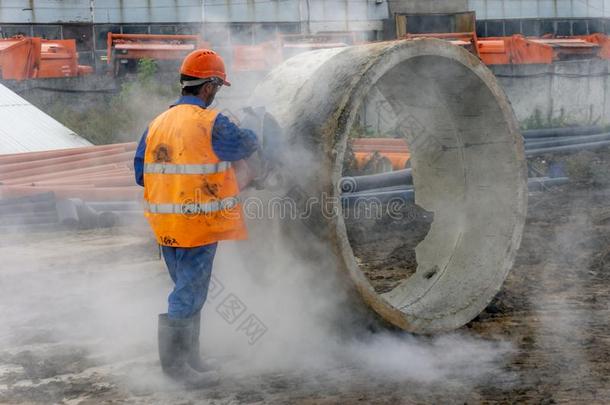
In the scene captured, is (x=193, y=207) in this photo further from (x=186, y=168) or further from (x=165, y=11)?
(x=165, y=11)

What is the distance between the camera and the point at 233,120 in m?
4.49

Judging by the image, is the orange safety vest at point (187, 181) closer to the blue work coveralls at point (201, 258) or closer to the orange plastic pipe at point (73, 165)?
the blue work coveralls at point (201, 258)

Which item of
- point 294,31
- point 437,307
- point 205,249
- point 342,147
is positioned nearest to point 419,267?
point 437,307

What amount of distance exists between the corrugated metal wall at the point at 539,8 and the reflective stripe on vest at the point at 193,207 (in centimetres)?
2322

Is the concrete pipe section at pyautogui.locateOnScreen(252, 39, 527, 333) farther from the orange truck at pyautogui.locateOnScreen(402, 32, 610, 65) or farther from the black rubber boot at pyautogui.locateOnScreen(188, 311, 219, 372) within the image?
the orange truck at pyautogui.locateOnScreen(402, 32, 610, 65)

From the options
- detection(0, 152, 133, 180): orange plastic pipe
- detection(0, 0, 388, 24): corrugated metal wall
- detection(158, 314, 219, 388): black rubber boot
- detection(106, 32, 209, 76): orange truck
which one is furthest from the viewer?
detection(0, 0, 388, 24): corrugated metal wall

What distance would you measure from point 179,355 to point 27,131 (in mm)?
8402

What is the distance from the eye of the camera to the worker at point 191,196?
411cm

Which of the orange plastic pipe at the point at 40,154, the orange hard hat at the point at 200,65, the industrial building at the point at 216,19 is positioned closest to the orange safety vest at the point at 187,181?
the orange hard hat at the point at 200,65

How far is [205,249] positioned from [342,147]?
3.09ft

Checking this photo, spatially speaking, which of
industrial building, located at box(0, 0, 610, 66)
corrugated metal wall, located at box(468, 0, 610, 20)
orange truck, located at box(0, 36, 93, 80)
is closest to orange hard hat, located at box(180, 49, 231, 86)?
orange truck, located at box(0, 36, 93, 80)

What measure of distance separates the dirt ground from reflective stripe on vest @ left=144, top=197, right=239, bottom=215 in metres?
0.91

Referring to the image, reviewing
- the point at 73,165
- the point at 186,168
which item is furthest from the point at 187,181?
the point at 73,165

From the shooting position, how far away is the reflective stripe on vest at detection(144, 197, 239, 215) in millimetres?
4105
